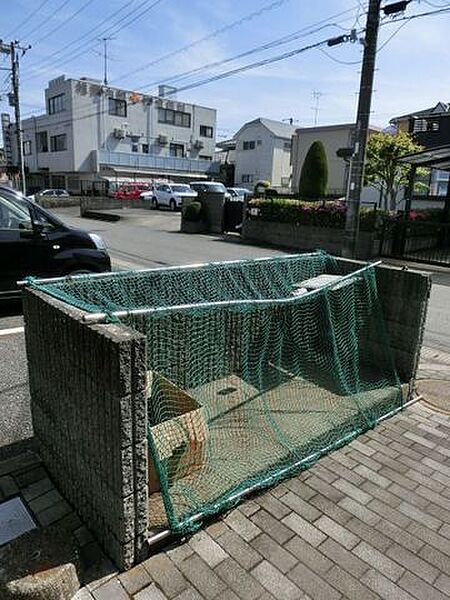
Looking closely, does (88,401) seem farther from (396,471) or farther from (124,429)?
(396,471)

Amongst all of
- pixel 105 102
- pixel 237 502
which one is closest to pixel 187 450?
pixel 237 502

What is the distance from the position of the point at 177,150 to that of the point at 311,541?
46.8 m

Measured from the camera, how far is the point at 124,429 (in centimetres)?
188

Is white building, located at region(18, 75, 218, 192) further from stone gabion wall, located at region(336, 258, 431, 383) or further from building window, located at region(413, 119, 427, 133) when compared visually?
stone gabion wall, located at region(336, 258, 431, 383)

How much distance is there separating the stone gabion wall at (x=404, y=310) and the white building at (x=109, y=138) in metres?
37.5

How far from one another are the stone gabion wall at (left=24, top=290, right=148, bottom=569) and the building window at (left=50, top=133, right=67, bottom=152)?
4239cm

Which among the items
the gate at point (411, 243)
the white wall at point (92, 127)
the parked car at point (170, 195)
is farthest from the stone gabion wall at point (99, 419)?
the white wall at point (92, 127)

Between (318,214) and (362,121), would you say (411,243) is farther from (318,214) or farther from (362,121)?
(362,121)

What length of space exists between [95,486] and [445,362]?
13.9 ft

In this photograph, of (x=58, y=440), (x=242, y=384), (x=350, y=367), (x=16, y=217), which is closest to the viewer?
(x=58, y=440)

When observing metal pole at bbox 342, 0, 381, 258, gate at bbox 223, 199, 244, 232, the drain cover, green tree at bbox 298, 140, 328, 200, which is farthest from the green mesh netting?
green tree at bbox 298, 140, 328, 200

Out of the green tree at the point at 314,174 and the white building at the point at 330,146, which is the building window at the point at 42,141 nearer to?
the white building at the point at 330,146

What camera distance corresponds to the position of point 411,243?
41.4 feet

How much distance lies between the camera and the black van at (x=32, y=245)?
221 inches
